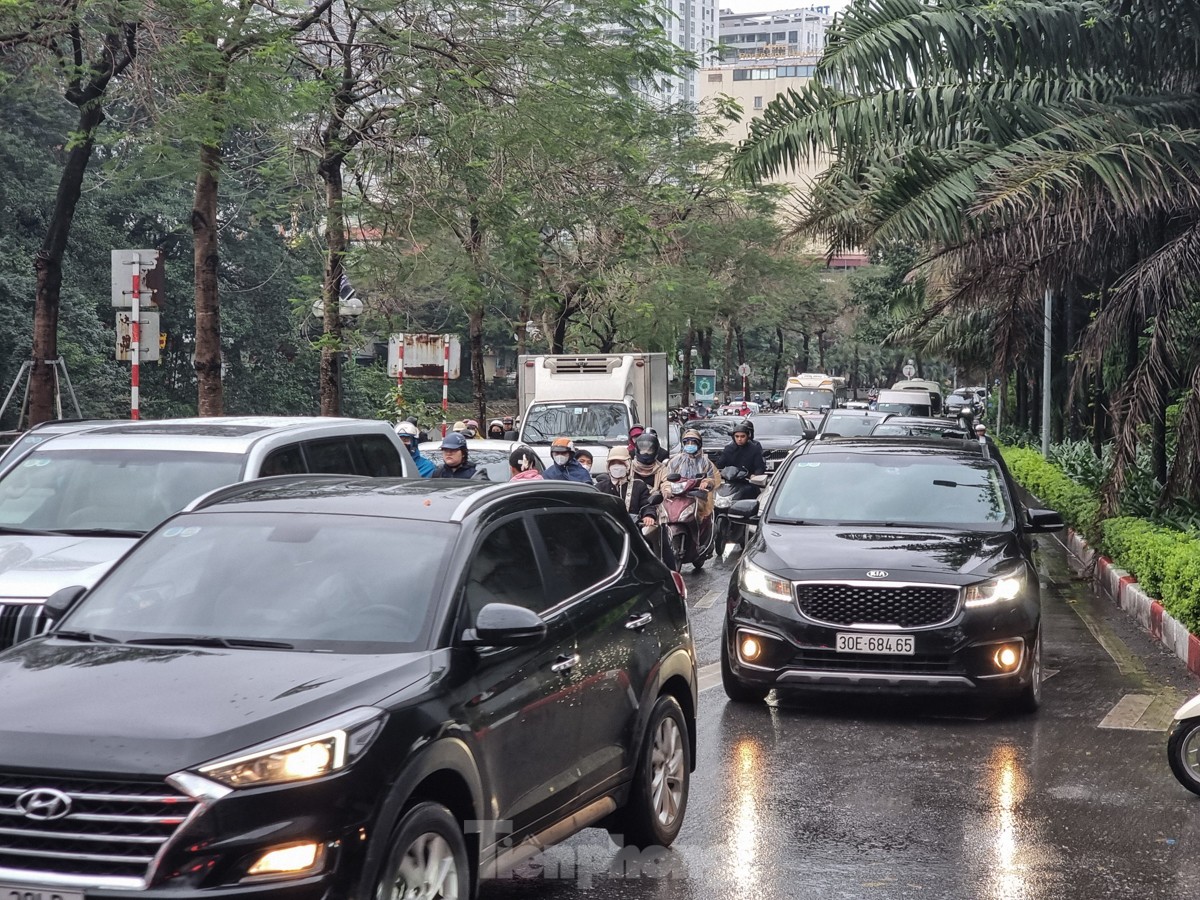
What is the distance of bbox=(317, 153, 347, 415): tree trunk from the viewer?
20516mm

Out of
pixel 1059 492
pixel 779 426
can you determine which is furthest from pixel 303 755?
pixel 779 426

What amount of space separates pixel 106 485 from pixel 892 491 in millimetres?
5195

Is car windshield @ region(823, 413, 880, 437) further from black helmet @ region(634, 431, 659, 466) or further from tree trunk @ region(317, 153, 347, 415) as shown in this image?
black helmet @ region(634, 431, 659, 466)

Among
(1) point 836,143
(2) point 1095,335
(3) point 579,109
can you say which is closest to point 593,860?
(2) point 1095,335

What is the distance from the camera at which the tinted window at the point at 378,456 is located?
33.2 feet

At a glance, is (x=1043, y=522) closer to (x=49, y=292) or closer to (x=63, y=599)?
(x=63, y=599)

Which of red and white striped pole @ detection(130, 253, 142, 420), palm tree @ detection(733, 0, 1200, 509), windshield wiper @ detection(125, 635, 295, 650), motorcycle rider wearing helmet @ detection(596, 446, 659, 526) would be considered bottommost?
motorcycle rider wearing helmet @ detection(596, 446, 659, 526)

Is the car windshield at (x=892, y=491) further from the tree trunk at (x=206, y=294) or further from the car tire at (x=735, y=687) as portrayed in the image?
the tree trunk at (x=206, y=294)

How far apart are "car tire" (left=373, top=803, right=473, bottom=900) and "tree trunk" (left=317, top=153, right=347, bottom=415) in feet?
53.5

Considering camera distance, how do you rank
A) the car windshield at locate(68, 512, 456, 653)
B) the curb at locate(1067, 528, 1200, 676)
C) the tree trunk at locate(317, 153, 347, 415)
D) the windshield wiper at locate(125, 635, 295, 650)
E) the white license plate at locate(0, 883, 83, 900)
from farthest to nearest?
the tree trunk at locate(317, 153, 347, 415)
the curb at locate(1067, 528, 1200, 676)
the car windshield at locate(68, 512, 456, 653)
the windshield wiper at locate(125, 635, 295, 650)
the white license plate at locate(0, 883, 83, 900)

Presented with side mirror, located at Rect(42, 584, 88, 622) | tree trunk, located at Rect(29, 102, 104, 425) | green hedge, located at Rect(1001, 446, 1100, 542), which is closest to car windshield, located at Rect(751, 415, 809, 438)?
green hedge, located at Rect(1001, 446, 1100, 542)

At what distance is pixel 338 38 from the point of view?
19.8m

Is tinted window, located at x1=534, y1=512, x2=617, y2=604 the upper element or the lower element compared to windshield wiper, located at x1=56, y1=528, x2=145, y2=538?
upper

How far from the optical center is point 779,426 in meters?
36.8
